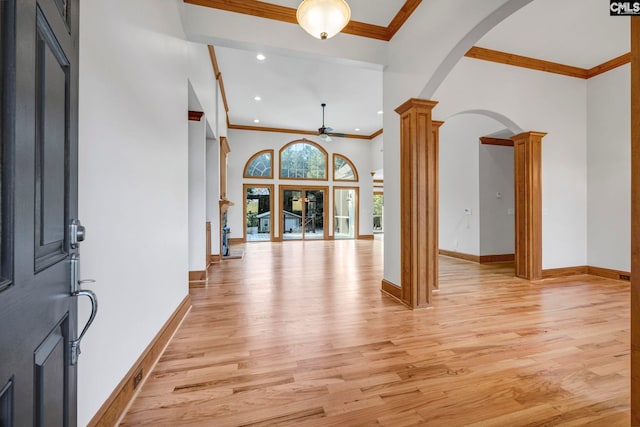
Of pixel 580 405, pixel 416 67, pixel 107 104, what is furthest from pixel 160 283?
pixel 416 67

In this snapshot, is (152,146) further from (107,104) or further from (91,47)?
(91,47)

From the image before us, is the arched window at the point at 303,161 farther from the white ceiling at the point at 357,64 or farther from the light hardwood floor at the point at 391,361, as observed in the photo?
the light hardwood floor at the point at 391,361

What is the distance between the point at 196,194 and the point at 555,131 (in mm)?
5739

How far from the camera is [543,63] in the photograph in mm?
4391

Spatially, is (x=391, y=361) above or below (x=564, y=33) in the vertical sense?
below

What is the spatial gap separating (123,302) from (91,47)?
4.23 ft

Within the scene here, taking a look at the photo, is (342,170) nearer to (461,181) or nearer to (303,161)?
(303,161)

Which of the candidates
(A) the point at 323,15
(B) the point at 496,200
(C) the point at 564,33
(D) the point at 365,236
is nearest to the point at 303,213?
(D) the point at 365,236

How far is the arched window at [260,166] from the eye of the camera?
933 centimetres

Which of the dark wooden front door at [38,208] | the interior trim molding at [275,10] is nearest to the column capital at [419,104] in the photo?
the interior trim molding at [275,10]

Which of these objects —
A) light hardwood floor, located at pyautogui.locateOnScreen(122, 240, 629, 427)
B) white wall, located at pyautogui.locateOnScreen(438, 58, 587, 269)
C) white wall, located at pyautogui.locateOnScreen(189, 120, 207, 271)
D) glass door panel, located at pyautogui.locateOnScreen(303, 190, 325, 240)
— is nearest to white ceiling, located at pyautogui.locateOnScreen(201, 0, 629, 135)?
white wall, located at pyautogui.locateOnScreen(438, 58, 587, 269)

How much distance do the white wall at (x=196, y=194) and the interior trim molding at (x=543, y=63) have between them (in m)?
3.99

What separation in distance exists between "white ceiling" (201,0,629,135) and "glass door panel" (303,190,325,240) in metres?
2.36

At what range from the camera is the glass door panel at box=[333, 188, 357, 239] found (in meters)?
10.3
